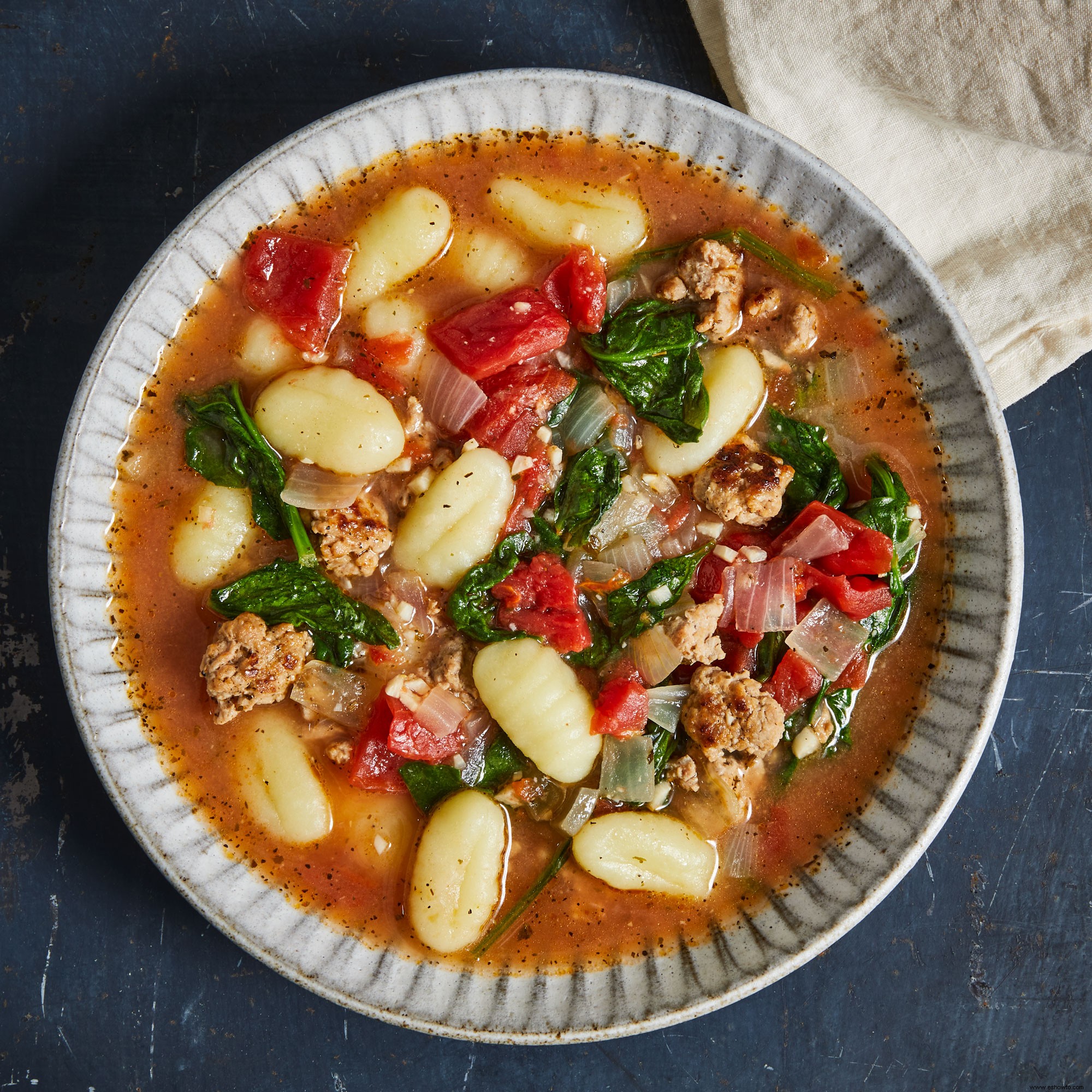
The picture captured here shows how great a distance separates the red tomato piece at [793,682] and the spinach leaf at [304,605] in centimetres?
138

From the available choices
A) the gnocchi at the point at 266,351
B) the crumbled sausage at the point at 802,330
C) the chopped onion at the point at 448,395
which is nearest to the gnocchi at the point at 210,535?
the gnocchi at the point at 266,351

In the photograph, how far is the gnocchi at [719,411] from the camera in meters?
2.85

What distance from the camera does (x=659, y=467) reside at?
2.93 meters

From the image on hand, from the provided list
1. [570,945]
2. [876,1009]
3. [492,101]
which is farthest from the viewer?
[876,1009]

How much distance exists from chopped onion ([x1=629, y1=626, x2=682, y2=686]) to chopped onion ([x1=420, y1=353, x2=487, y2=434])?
995 millimetres

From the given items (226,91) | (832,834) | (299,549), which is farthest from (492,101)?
(832,834)

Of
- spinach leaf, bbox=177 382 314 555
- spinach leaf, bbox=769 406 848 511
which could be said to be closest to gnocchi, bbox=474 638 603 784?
spinach leaf, bbox=177 382 314 555

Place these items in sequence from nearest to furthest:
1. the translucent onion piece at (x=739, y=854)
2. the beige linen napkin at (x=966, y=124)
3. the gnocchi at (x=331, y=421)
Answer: the gnocchi at (x=331, y=421), the beige linen napkin at (x=966, y=124), the translucent onion piece at (x=739, y=854)

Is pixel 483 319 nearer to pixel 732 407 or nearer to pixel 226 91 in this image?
pixel 732 407

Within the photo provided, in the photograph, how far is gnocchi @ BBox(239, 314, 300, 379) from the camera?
286 centimetres

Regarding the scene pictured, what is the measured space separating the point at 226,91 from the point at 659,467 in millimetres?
2155

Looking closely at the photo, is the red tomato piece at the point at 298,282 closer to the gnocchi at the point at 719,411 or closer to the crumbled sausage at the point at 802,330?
the gnocchi at the point at 719,411

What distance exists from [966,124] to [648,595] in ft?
6.92

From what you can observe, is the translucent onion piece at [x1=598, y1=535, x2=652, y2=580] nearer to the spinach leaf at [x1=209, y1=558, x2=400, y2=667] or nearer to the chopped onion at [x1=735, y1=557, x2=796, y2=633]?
the chopped onion at [x1=735, y1=557, x2=796, y2=633]
